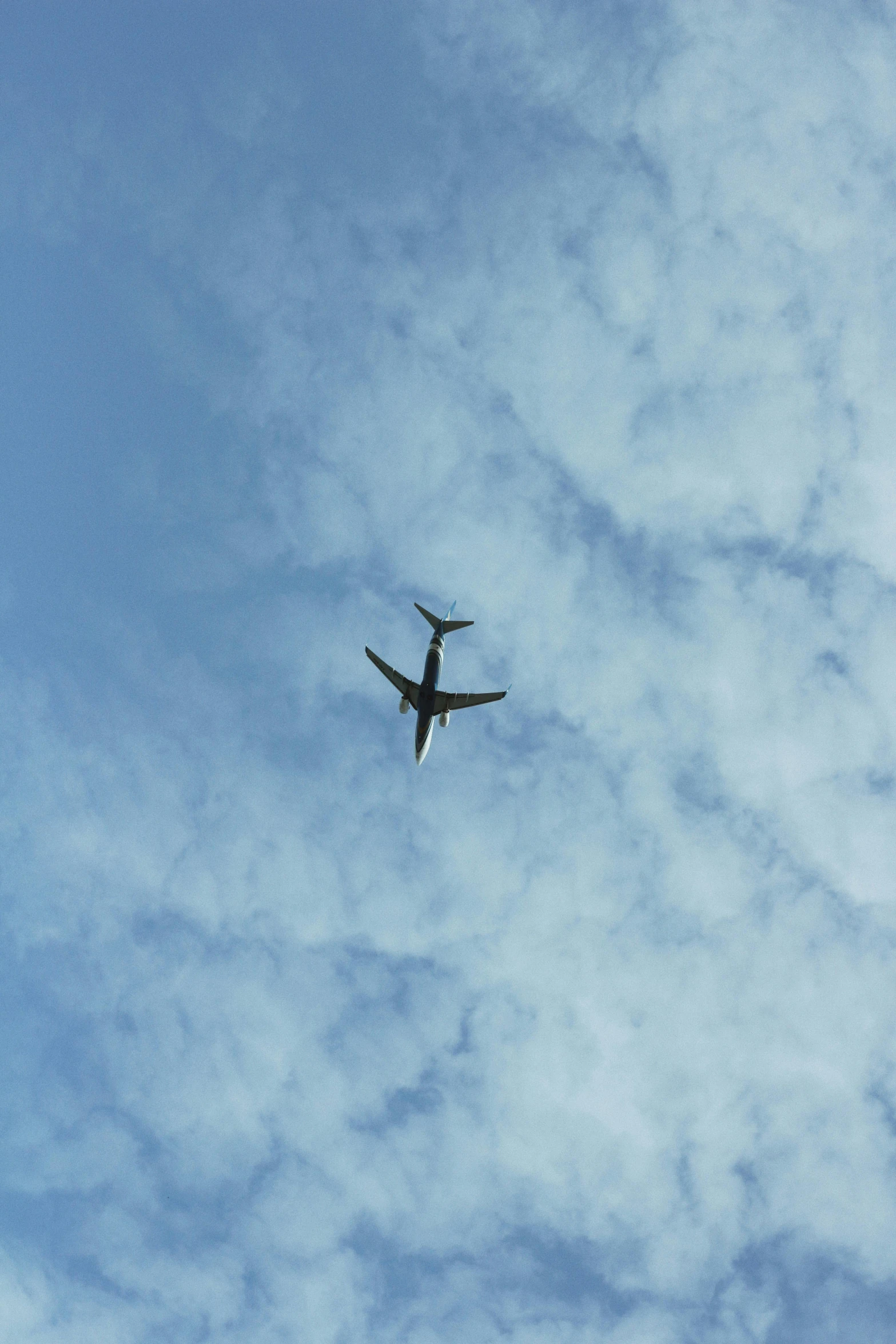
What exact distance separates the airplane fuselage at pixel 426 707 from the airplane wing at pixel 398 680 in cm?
106

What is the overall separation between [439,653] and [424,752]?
1165 cm

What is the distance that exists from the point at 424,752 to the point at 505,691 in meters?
11.6

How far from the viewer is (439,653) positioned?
104 meters

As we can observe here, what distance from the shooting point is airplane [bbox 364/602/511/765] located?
10062 centimetres

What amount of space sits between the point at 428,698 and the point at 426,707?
1.16m

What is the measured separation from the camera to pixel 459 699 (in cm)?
10212

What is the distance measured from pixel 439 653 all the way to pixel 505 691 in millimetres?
8924

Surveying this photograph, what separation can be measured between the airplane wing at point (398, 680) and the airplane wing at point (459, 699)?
275cm

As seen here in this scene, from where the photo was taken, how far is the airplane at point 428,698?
101 meters

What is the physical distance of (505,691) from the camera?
335ft

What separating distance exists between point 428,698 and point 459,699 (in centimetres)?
397

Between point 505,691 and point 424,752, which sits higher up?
point 505,691

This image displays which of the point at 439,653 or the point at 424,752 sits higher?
the point at 439,653

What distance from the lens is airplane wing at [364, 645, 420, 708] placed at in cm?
10238
